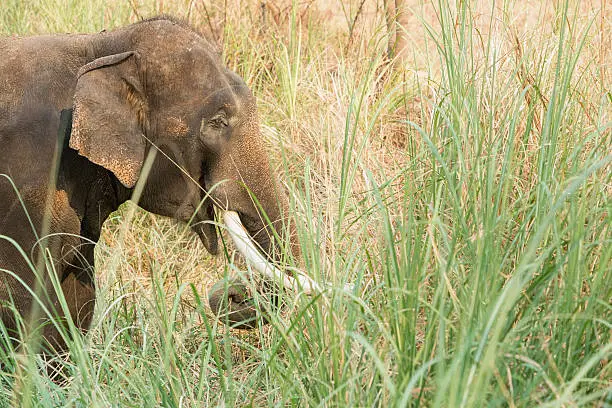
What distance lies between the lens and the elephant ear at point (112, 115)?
368 cm

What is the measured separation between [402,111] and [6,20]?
2672mm

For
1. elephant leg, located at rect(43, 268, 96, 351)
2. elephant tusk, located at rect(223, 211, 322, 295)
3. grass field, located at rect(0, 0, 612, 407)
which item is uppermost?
grass field, located at rect(0, 0, 612, 407)

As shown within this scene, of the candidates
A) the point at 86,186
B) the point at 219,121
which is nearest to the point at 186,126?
the point at 219,121

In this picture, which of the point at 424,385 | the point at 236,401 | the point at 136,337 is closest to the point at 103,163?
the point at 136,337

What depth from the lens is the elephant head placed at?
12.6 ft

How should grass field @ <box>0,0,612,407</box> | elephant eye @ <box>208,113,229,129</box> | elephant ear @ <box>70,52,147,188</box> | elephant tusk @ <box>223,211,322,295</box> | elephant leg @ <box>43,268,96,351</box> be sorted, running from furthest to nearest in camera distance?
elephant leg @ <box>43,268,96,351</box>
elephant eye @ <box>208,113,229,129</box>
elephant ear @ <box>70,52,147,188</box>
elephant tusk @ <box>223,211,322,295</box>
grass field @ <box>0,0,612,407</box>

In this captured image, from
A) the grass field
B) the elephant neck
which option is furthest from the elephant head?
the grass field

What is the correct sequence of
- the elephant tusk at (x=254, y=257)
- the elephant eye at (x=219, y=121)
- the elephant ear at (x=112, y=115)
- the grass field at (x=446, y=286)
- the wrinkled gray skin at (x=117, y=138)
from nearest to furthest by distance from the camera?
the grass field at (x=446, y=286), the elephant tusk at (x=254, y=257), the elephant ear at (x=112, y=115), the wrinkled gray skin at (x=117, y=138), the elephant eye at (x=219, y=121)

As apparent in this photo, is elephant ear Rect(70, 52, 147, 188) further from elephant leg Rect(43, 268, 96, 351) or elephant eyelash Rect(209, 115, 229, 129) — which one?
elephant leg Rect(43, 268, 96, 351)

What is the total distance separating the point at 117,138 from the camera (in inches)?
148

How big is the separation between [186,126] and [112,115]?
0.30 metres

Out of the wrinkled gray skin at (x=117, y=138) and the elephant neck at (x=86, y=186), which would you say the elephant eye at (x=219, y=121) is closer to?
the wrinkled gray skin at (x=117, y=138)

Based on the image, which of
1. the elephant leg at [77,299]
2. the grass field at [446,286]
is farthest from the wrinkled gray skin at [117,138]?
the grass field at [446,286]

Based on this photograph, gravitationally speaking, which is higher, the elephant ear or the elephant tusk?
the elephant ear
